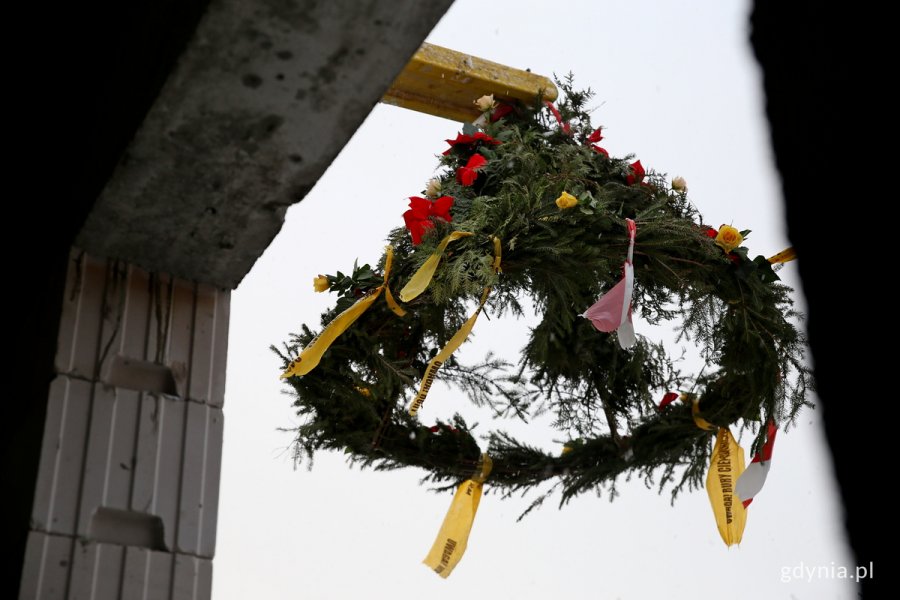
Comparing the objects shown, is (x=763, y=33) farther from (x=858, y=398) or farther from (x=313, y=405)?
(x=313, y=405)

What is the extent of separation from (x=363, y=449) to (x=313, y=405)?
0.95 ft

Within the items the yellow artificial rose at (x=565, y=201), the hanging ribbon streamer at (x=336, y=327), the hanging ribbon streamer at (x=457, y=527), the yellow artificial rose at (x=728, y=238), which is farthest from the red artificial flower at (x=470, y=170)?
the hanging ribbon streamer at (x=457, y=527)

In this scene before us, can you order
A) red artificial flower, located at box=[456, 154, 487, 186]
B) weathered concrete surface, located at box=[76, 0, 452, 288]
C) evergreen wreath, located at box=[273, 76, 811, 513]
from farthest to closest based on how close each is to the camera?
red artificial flower, located at box=[456, 154, 487, 186]
evergreen wreath, located at box=[273, 76, 811, 513]
weathered concrete surface, located at box=[76, 0, 452, 288]

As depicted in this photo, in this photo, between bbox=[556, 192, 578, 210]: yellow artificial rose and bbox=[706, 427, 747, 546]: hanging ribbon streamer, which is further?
bbox=[706, 427, 747, 546]: hanging ribbon streamer

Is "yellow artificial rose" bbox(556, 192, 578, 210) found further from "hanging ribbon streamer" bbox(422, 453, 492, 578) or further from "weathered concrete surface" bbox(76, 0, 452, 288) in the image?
"hanging ribbon streamer" bbox(422, 453, 492, 578)

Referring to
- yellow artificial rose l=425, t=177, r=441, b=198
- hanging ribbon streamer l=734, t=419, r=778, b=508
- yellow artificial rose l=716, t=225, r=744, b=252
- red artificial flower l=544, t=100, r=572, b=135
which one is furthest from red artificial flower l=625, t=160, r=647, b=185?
hanging ribbon streamer l=734, t=419, r=778, b=508

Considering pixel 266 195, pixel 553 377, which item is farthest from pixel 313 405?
pixel 266 195

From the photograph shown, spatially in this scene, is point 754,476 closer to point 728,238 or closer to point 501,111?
point 728,238

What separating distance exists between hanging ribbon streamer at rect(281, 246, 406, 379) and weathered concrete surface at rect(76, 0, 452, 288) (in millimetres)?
967

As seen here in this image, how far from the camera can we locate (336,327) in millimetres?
3326

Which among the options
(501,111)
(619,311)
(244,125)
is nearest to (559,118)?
(501,111)

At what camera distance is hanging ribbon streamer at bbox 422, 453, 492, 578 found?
149 inches

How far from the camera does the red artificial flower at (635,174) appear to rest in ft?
12.2

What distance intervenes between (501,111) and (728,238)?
3.56ft
